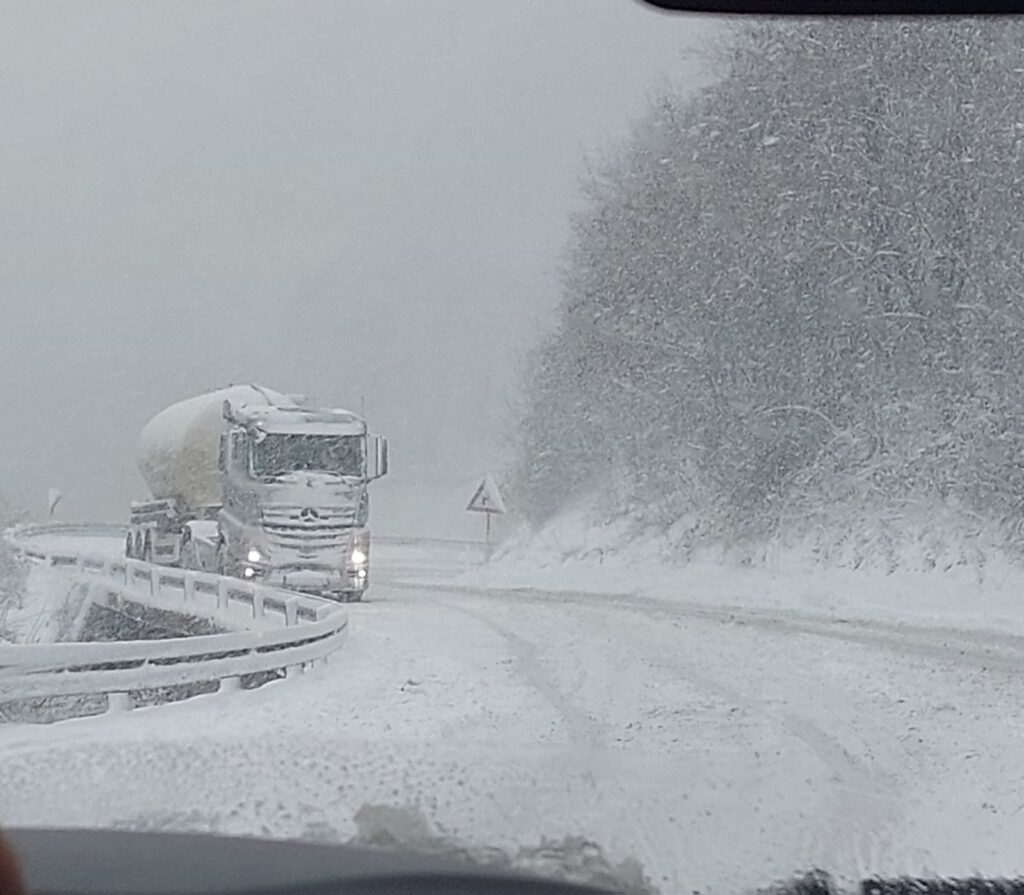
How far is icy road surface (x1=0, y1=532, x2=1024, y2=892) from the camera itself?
5367 millimetres

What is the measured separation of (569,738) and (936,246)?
14.4 metres

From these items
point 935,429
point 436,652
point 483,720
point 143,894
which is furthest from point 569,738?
point 935,429

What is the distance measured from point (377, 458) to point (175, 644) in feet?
27.3

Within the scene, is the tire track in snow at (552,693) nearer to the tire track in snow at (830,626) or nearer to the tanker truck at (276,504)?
the tire track in snow at (830,626)

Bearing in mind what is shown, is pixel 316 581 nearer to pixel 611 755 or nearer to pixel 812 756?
pixel 611 755

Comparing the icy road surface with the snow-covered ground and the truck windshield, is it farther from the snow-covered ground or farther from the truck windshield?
the truck windshield

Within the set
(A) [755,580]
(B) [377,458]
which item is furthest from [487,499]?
(A) [755,580]

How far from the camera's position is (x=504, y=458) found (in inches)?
781

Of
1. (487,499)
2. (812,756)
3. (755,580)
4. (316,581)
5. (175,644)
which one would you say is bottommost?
(755,580)

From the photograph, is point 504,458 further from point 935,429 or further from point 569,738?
point 569,738

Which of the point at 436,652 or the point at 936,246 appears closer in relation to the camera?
the point at 436,652

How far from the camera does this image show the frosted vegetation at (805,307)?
1978 cm

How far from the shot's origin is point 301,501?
17.0 meters

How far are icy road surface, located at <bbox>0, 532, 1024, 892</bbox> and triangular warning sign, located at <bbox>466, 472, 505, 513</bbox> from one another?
19.9 ft
